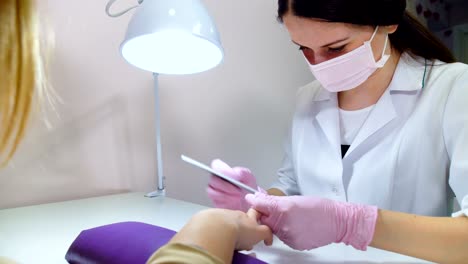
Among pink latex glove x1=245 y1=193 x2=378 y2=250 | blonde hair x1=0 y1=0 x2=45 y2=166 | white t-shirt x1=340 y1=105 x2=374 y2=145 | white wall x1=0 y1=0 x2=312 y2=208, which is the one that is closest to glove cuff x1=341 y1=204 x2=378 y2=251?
pink latex glove x1=245 y1=193 x2=378 y2=250

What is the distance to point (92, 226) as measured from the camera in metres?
0.80

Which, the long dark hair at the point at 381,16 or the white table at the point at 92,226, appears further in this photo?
the long dark hair at the point at 381,16

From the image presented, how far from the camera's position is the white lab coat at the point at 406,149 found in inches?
32.9

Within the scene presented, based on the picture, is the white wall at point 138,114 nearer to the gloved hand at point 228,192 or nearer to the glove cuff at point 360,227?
the gloved hand at point 228,192

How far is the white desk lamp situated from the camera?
77 centimetres

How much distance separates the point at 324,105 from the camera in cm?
113

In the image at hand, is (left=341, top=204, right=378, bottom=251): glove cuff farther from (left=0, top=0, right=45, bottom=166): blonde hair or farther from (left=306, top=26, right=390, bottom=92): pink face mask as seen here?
(left=0, top=0, right=45, bottom=166): blonde hair

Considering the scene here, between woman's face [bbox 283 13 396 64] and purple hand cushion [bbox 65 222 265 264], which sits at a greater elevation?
woman's face [bbox 283 13 396 64]

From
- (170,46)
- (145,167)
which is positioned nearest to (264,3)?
(170,46)

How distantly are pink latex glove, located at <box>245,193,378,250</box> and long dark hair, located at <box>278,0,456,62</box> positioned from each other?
477 millimetres

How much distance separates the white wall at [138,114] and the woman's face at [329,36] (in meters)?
0.54

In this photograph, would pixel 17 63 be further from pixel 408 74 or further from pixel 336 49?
pixel 408 74

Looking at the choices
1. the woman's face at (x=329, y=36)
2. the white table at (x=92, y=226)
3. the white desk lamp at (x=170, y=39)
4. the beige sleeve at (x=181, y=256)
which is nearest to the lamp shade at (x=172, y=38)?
the white desk lamp at (x=170, y=39)

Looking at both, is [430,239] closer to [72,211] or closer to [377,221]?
[377,221]
